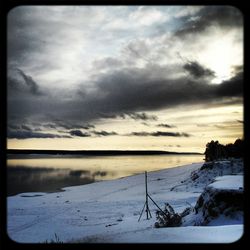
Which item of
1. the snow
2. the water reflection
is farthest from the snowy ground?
the water reflection

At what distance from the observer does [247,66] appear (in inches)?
86.4

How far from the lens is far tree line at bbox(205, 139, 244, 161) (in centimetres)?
1620

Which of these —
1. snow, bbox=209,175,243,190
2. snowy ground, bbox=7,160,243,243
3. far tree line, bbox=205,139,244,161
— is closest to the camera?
snowy ground, bbox=7,160,243,243

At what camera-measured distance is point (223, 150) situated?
17438mm

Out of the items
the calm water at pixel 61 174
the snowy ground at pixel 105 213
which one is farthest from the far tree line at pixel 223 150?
the calm water at pixel 61 174

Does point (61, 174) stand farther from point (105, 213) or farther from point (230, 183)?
point (230, 183)

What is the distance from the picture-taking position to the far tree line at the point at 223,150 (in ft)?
53.2

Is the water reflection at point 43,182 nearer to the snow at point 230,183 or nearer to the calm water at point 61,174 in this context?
the calm water at point 61,174

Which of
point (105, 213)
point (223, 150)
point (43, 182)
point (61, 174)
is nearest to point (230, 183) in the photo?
point (105, 213)

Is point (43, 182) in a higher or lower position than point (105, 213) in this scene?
lower

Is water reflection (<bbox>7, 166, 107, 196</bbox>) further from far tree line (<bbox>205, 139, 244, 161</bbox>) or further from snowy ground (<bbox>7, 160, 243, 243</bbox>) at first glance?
far tree line (<bbox>205, 139, 244, 161</bbox>)
